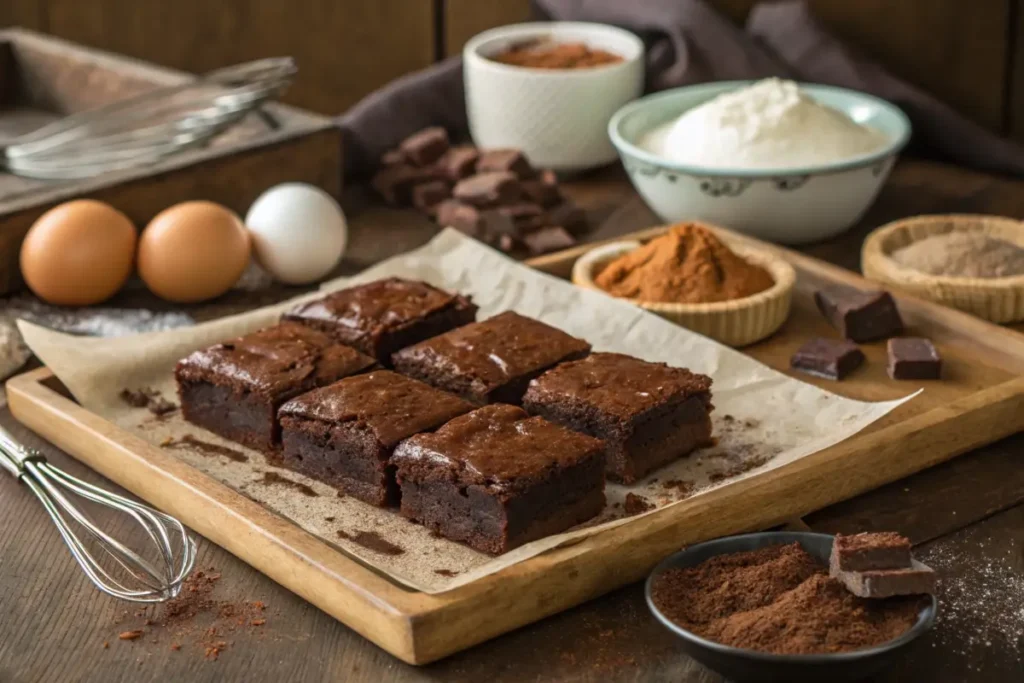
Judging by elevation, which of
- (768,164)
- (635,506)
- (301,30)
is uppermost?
(768,164)

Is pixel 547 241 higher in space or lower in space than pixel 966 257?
lower

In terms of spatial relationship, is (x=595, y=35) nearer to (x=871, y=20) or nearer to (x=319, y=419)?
(x=871, y=20)

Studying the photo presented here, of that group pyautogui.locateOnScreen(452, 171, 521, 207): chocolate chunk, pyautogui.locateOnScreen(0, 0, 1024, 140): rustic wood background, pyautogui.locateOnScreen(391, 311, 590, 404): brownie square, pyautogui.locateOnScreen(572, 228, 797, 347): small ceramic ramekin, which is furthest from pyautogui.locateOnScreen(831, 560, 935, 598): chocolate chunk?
pyautogui.locateOnScreen(0, 0, 1024, 140): rustic wood background

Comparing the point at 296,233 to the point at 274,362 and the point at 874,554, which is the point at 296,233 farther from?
the point at 874,554

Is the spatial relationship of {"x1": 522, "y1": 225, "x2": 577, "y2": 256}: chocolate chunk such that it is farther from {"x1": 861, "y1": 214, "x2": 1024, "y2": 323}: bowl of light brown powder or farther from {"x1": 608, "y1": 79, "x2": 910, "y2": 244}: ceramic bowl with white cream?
{"x1": 861, "y1": 214, "x2": 1024, "y2": 323}: bowl of light brown powder

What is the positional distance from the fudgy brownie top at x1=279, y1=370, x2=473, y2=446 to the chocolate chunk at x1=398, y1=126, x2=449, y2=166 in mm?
1114

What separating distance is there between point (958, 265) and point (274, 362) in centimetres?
109

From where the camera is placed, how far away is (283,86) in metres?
2.80

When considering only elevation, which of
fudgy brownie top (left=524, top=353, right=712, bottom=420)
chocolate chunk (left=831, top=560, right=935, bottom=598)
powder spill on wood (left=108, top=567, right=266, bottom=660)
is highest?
chocolate chunk (left=831, top=560, right=935, bottom=598)

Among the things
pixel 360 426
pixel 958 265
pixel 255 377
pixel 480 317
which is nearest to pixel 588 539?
pixel 360 426

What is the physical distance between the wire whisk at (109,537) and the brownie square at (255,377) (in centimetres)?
22

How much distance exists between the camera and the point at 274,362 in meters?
1.92

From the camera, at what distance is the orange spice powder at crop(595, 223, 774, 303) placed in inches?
86.1

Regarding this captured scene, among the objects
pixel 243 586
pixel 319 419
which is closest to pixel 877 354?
pixel 319 419
